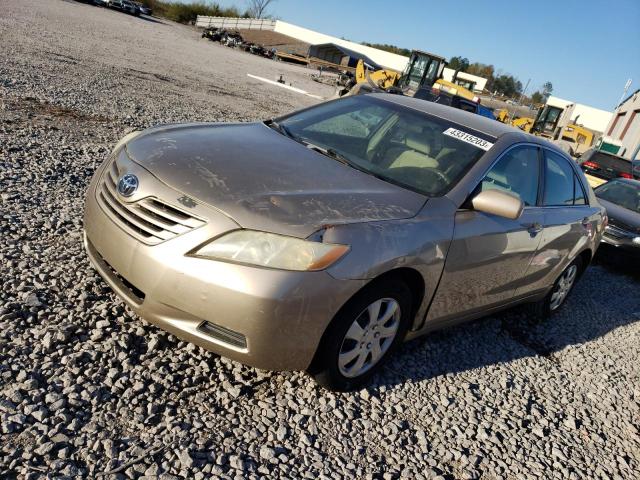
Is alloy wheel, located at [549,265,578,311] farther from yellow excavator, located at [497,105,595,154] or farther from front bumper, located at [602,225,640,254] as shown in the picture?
yellow excavator, located at [497,105,595,154]

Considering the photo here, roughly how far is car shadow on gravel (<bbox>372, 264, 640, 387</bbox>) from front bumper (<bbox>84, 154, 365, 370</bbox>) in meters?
0.96

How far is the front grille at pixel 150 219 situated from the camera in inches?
102

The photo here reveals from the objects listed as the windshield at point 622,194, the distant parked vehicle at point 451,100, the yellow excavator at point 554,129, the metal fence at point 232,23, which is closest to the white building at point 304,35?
the metal fence at point 232,23

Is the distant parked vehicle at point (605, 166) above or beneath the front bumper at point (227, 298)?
above

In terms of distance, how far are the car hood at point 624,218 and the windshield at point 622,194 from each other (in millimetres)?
355

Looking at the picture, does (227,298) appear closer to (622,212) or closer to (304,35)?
(622,212)

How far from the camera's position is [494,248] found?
357cm

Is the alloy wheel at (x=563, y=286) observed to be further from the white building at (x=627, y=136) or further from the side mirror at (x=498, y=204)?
the white building at (x=627, y=136)

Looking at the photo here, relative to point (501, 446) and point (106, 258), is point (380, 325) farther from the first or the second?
point (106, 258)

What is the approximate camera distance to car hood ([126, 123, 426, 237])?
2.65 meters

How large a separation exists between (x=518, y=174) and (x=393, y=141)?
0.99 meters

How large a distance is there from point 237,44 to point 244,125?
46.1 m

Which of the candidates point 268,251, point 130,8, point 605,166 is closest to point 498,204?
point 268,251

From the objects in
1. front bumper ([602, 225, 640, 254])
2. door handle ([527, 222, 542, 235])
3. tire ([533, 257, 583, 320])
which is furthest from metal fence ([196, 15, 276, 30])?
door handle ([527, 222, 542, 235])
